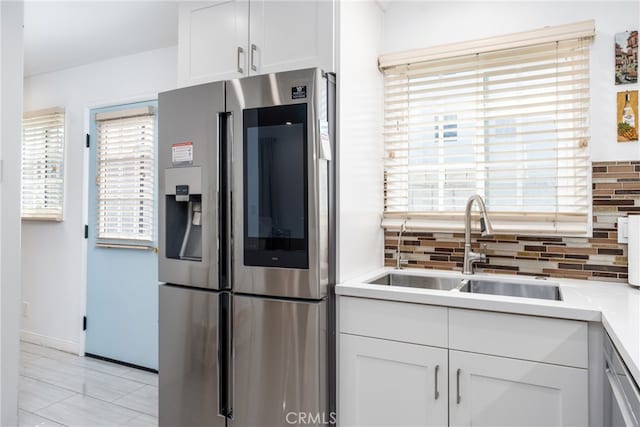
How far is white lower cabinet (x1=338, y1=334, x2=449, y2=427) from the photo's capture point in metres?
1.67

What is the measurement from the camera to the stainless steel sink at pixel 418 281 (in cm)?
211

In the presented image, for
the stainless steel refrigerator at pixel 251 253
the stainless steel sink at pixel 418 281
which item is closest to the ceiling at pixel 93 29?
the stainless steel refrigerator at pixel 251 253

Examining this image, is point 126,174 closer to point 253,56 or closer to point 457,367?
point 253,56

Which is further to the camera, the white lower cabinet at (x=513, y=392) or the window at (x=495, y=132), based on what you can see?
the window at (x=495, y=132)

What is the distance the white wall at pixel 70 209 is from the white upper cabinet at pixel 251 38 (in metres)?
1.05

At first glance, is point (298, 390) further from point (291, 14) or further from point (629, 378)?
point (291, 14)

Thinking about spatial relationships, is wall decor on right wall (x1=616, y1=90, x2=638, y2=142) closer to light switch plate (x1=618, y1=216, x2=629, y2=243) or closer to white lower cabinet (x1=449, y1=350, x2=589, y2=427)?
light switch plate (x1=618, y1=216, x2=629, y2=243)

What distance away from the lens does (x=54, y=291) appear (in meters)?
3.68

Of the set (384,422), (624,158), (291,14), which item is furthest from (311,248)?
(624,158)

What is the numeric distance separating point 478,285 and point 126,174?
2638mm

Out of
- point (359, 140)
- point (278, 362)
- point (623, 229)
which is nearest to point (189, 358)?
point (278, 362)

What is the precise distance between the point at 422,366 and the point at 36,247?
11.9 ft

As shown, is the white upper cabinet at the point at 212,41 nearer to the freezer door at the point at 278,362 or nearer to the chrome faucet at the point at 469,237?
the freezer door at the point at 278,362

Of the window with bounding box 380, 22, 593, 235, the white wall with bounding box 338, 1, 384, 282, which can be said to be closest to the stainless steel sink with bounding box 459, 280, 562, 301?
the window with bounding box 380, 22, 593, 235
